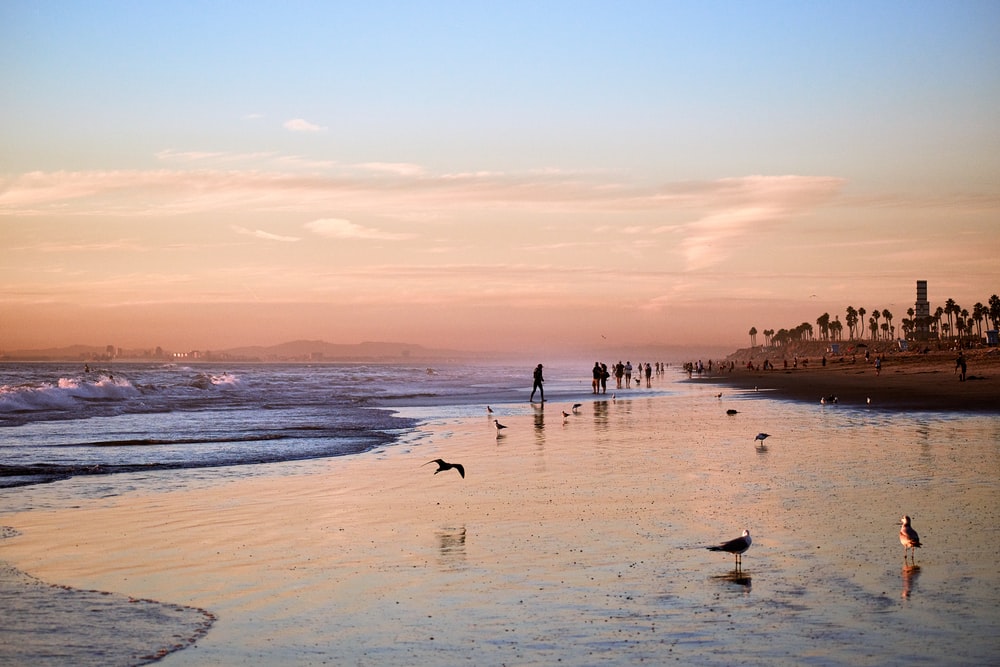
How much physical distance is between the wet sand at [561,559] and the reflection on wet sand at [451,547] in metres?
0.05

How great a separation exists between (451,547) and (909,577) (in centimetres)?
514

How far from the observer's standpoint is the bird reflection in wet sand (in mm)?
8781

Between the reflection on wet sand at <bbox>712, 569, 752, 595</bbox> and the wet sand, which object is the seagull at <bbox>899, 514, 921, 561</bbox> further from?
the reflection on wet sand at <bbox>712, 569, 752, 595</bbox>

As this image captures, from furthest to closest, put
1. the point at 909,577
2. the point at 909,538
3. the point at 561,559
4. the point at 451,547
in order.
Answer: the point at 451,547, the point at 561,559, the point at 909,538, the point at 909,577

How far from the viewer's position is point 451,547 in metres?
11.2

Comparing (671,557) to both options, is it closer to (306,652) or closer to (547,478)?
(306,652)

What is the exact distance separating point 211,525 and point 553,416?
2472cm

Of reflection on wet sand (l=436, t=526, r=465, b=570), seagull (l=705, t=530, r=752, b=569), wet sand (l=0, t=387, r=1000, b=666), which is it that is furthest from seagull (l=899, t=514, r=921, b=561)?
reflection on wet sand (l=436, t=526, r=465, b=570)

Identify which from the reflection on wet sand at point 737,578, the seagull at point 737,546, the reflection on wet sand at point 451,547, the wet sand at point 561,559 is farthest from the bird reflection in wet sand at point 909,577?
Result: the reflection on wet sand at point 451,547

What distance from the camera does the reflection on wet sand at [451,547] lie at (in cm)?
1036

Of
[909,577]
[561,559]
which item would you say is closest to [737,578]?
[909,577]

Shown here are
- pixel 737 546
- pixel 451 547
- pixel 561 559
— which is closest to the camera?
pixel 737 546

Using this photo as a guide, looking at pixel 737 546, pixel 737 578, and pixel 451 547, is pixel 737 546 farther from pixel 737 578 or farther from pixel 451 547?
pixel 451 547

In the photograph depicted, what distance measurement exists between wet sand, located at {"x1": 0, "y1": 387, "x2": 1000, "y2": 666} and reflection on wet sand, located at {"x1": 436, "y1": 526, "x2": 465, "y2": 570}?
0.17 feet
